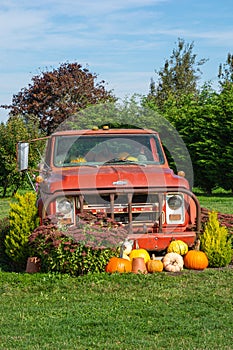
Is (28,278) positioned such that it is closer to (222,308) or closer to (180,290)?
(180,290)

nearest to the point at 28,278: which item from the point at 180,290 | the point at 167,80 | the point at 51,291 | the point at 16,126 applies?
the point at 51,291

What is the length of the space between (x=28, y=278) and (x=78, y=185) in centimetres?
129

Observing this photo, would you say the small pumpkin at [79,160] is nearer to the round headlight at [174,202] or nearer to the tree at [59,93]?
the round headlight at [174,202]

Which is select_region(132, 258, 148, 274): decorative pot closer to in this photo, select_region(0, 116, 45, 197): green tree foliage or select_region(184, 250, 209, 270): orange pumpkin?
select_region(184, 250, 209, 270): orange pumpkin

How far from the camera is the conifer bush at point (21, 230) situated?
862cm

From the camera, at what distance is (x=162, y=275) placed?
25.2 ft

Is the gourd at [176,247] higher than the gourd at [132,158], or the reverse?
the gourd at [132,158]

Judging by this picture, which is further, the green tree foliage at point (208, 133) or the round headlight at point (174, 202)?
the green tree foliage at point (208, 133)

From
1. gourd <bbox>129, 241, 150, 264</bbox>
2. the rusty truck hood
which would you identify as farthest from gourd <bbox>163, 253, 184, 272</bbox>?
the rusty truck hood

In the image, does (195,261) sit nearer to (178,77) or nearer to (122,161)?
(122,161)

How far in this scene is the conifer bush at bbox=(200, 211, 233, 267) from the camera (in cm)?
834

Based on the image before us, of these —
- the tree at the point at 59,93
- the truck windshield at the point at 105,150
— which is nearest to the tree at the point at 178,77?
the tree at the point at 59,93

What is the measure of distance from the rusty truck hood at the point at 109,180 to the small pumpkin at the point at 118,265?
2.91 ft

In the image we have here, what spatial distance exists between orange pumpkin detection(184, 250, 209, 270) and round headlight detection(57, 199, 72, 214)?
60.8 inches
